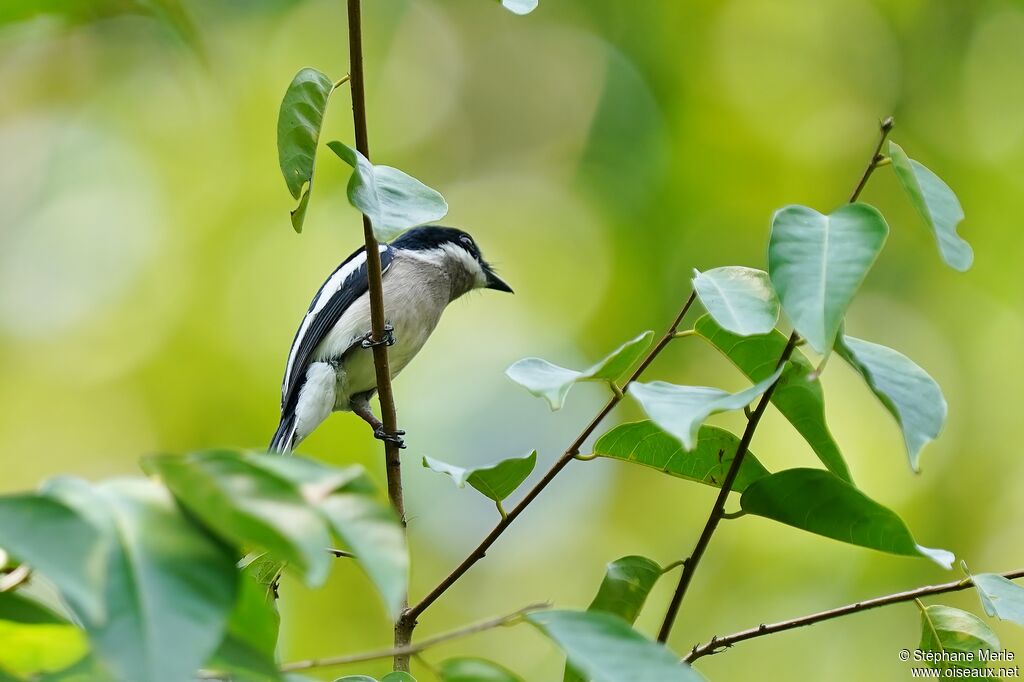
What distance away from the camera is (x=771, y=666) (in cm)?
582

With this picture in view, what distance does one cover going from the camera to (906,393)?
53.9 inches

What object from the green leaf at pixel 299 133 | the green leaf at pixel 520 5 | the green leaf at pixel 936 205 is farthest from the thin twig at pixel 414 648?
the green leaf at pixel 520 5

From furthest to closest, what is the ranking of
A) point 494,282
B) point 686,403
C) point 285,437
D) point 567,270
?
point 567,270, point 494,282, point 285,437, point 686,403

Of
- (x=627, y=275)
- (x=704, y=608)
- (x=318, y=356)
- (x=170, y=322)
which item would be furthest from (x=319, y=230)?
(x=704, y=608)

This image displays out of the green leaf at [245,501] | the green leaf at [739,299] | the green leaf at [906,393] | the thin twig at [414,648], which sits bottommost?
the thin twig at [414,648]

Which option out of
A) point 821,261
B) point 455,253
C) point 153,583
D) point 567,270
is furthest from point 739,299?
point 567,270

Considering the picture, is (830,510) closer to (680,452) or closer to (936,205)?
(680,452)

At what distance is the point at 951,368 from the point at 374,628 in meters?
3.79

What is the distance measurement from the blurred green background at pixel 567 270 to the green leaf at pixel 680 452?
406 cm

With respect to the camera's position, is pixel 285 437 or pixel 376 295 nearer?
pixel 376 295

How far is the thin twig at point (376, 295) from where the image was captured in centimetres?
182

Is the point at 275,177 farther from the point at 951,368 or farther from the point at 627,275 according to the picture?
the point at 951,368

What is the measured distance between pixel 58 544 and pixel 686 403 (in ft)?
2.43

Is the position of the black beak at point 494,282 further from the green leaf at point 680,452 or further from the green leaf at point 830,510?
the green leaf at point 830,510
